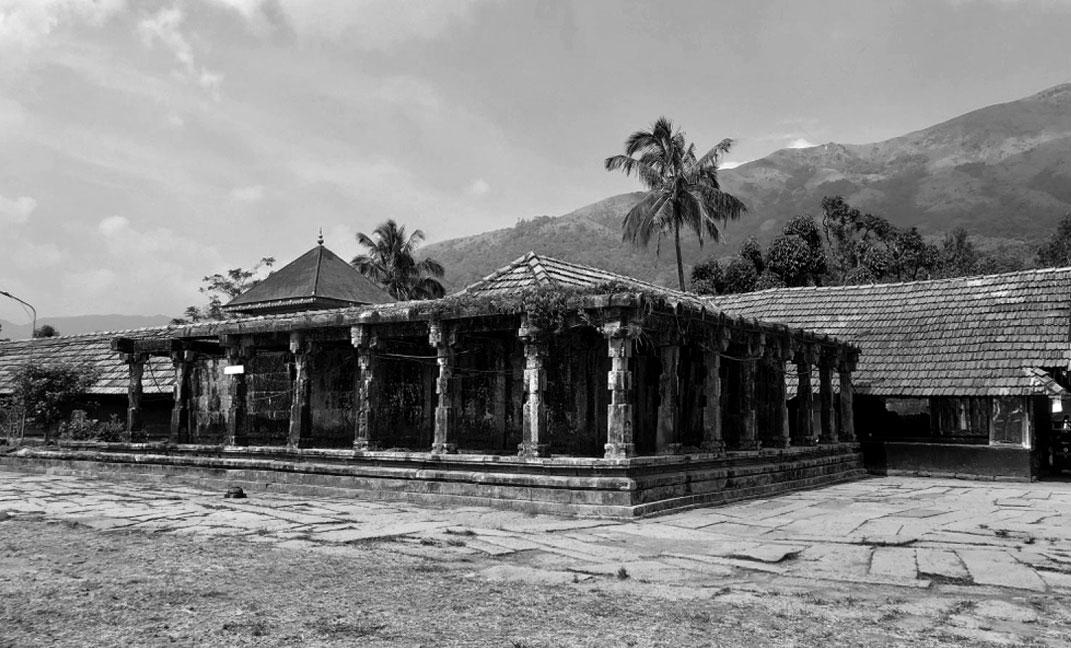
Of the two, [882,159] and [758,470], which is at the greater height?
[882,159]

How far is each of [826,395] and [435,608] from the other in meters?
14.1

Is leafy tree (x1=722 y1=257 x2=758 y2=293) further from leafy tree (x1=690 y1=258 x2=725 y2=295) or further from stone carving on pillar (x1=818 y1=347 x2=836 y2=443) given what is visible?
stone carving on pillar (x1=818 y1=347 x2=836 y2=443)

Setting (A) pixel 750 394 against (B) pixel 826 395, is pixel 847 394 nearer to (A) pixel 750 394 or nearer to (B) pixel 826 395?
(B) pixel 826 395

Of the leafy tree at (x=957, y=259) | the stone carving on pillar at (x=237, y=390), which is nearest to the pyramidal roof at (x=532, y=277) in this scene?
the stone carving on pillar at (x=237, y=390)

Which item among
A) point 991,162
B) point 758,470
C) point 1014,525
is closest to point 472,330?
point 758,470

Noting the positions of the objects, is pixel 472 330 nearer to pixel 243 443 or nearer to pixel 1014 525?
pixel 243 443

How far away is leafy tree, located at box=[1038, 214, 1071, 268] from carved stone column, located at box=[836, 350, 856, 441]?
27559 millimetres

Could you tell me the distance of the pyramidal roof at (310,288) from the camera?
24.7m

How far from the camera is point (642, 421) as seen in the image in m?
14.0

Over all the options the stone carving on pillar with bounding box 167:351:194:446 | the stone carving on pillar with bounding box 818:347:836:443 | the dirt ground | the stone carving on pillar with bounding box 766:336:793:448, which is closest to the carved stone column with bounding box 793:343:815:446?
the stone carving on pillar with bounding box 818:347:836:443

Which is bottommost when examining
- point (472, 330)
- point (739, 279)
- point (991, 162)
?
point (472, 330)

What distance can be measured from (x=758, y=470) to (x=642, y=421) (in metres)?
2.09

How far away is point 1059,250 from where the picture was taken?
4191 centimetres

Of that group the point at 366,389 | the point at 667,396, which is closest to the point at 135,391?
the point at 366,389
